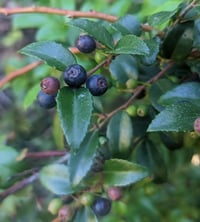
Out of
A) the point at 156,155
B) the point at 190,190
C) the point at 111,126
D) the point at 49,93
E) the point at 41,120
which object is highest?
the point at 49,93

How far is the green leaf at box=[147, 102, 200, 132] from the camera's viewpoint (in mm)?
575

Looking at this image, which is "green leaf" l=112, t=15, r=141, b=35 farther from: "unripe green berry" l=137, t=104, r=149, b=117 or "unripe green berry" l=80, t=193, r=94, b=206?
"unripe green berry" l=80, t=193, r=94, b=206

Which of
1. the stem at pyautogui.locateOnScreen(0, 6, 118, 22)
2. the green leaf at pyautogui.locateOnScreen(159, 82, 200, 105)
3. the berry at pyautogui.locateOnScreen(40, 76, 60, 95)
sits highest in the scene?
the berry at pyautogui.locateOnScreen(40, 76, 60, 95)

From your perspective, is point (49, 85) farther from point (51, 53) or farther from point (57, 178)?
point (57, 178)

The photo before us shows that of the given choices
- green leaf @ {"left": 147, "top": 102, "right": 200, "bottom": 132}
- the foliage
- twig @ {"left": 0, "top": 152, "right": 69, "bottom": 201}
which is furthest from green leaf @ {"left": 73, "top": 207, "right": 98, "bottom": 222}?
green leaf @ {"left": 147, "top": 102, "right": 200, "bottom": 132}

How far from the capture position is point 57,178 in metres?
0.82

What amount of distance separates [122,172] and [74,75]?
24cm

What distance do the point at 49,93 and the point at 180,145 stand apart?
0.85 feet

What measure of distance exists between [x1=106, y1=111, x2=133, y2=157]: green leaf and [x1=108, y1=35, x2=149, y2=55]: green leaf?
0.16 meters

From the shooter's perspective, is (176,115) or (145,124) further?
(145,124)

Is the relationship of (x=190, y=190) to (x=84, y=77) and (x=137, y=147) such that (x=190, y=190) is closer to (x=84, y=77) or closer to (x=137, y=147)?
(x=137, y=147)

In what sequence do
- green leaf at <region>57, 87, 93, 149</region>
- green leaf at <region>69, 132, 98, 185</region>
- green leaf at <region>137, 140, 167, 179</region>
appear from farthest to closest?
green leaf at <region>137, 140, 167, 179</region>
green leaf at <region>69, 132, 98, 185</region>
green leaf at <region>57, 87, 93, 149</region>

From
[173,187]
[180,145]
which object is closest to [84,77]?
[180,145]

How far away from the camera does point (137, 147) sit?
87 centimetres
